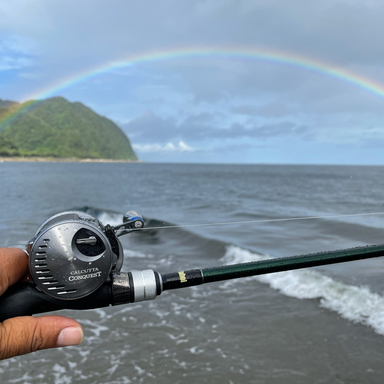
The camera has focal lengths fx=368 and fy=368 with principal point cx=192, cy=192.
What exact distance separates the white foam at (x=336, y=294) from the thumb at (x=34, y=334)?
14.3ft

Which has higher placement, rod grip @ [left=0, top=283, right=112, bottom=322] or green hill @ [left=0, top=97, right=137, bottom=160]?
green hill @ [left=0, top=97, right=137, bottom=160]

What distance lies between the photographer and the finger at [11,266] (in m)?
1.13

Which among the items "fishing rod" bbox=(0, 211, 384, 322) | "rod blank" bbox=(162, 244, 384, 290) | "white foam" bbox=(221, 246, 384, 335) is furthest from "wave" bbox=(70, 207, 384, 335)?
"fishing rod" bbox=(0, 211, 384, 322)

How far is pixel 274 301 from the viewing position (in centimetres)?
542

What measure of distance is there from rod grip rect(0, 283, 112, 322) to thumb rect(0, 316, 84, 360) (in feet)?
0.32

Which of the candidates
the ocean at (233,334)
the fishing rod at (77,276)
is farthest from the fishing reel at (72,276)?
the ocean at (233,334)

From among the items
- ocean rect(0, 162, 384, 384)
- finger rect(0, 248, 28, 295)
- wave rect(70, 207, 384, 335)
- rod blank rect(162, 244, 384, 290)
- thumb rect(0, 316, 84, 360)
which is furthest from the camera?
wave rect(70, 207, 384, 335)

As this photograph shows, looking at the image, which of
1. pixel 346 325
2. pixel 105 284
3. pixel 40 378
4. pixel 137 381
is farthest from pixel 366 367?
pixel 105 284

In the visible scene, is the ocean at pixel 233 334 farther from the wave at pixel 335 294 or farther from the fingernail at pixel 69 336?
the fingernail at pixel 69 336

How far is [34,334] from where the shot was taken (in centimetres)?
105

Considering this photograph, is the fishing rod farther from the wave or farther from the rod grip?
the wave

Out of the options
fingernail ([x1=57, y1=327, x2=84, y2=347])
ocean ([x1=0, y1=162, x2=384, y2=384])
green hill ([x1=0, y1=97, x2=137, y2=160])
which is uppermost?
green hill ([x1=0, y1=97, x2=137, y2=160])

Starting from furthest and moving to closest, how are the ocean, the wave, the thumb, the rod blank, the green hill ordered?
1. the green hill
2. the wave
3. the ocean
4. the rod blank
5. the thumb

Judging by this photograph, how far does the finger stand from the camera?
113cm
